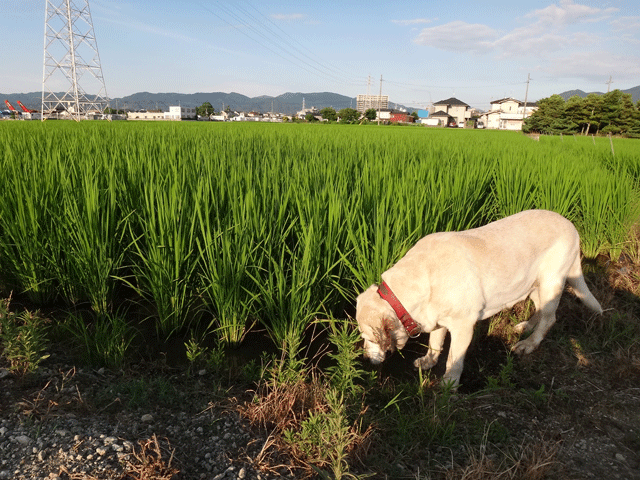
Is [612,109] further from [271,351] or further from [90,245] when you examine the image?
[90,245]

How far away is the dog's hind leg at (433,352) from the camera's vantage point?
2305mm

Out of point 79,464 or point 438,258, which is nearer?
point 79,464

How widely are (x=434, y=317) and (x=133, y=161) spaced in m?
3.04

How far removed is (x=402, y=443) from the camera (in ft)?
5.37

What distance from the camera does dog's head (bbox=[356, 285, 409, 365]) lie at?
6.31ft

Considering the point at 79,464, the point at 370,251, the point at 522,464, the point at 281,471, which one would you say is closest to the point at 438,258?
the point at 370,251

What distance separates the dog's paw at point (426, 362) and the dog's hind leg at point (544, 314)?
1.92 ft

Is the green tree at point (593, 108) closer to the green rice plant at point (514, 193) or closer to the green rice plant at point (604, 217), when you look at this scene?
the green rice plant at point (604, 217)

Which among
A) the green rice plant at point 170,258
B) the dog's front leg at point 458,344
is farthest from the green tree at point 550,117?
the green rice plant at point 170,258

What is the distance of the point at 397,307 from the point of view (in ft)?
6.28

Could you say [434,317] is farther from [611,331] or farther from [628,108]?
[628,108]

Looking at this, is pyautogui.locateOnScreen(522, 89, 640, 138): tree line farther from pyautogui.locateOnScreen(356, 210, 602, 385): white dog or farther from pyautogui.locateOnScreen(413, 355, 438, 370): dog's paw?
pyautogui.locateOnScreen(413, 355, 438, 370): dog's paw

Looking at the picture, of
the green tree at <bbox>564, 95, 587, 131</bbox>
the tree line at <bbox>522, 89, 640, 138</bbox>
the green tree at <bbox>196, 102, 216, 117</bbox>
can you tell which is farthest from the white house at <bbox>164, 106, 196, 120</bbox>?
the green tree at <bbox>564, 95, 587, 131</bbox>

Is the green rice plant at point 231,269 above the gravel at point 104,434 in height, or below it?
above
